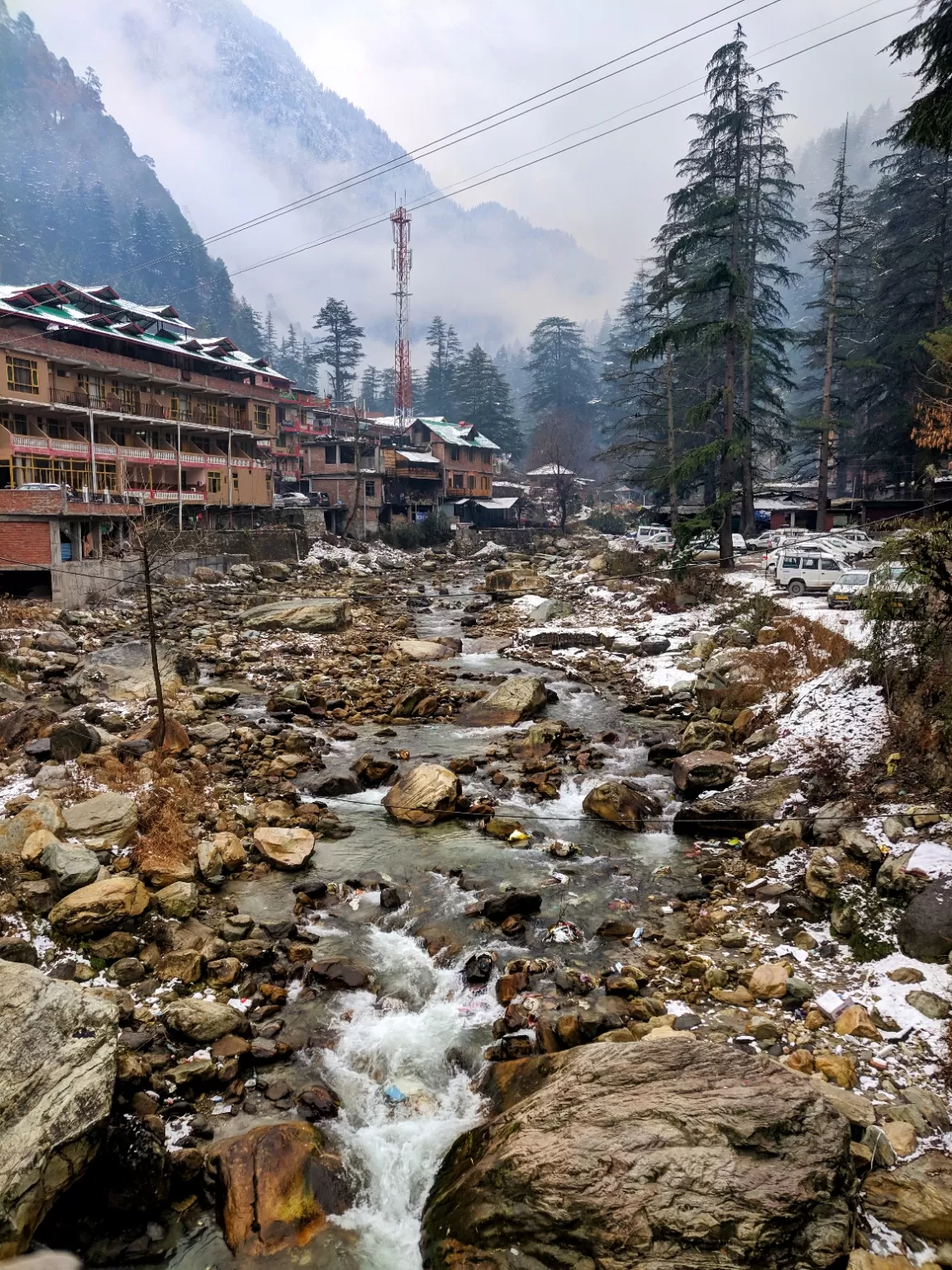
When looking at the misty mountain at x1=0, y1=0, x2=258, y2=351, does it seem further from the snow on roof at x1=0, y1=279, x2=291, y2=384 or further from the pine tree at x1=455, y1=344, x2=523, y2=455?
the snow on roof at x1=0, y1=279, x2=291, y2=384

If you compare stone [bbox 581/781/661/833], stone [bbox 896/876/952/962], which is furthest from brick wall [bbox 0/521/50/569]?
stone [bbox 896/876/952/962]

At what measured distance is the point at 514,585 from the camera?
42750 millimetres

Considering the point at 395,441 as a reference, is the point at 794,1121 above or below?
below

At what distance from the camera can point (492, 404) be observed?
274 ft

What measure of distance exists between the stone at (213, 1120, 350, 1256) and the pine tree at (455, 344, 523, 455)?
81743 mm

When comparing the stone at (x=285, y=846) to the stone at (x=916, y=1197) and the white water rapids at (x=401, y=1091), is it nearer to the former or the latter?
the white water rapids at (x=401, y=1091)

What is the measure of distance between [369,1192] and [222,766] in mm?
10828

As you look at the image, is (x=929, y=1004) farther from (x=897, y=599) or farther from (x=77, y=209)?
(x=77, y=209)

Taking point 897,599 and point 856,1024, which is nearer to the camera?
point 856,1024

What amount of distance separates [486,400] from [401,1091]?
268 feet

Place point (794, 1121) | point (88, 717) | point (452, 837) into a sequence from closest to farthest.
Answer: point (794, 1121) < point (452, 837) < point (88, 717)

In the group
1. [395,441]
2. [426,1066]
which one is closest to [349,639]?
[426,1066]

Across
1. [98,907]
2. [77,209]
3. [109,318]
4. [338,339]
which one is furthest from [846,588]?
[77,209]

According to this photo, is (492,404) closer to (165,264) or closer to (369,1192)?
(165,264)
